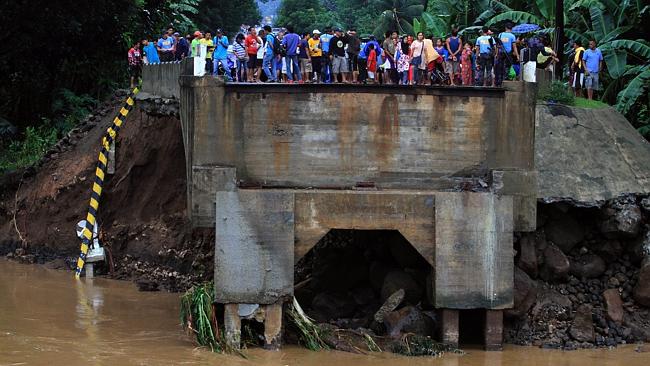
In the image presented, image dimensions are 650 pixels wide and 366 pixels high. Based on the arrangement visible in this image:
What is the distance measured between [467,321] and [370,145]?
3812 mm

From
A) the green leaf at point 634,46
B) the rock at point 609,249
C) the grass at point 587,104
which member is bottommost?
the rock at point 609,249

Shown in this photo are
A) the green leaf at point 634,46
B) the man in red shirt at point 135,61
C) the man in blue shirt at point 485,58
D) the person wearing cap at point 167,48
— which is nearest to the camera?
the man in blue shirt at point 485,58

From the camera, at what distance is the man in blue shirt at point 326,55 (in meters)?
22.6

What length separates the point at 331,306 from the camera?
21.1 metres

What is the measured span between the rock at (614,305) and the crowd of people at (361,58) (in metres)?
4.68

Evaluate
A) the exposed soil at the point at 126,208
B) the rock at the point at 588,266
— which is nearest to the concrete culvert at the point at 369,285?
the rock at the point at 588,266

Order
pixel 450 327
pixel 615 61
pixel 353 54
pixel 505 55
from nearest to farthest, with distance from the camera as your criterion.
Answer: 1. pixel 450 327
2. pixel 353 54
3. pixel 505 55
4. pixel 615 61

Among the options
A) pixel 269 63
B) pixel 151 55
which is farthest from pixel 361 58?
pixel 151 55

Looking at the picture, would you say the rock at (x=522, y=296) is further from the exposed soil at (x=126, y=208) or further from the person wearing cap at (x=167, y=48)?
the person wearing cap at (x=167, y=48)

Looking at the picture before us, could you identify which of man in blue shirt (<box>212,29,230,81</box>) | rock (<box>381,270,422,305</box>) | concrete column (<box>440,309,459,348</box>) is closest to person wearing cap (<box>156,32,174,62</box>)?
man in blue shirt (<box>212,29,230,81</box>)

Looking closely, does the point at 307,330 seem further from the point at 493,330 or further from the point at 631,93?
the point at 631,93

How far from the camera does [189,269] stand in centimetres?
2558

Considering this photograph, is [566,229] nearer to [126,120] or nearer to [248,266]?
[248,266]

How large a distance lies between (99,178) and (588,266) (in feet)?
40.3
